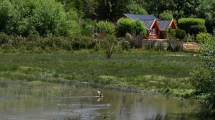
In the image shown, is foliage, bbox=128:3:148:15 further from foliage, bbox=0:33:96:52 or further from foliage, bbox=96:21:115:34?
foliage, bbox=0:33:96:52

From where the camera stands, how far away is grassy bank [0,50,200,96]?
34.3 metres

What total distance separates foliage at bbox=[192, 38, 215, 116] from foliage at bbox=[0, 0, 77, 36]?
3733 centimetres

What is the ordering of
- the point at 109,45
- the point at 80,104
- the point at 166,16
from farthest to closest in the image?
1. the point at 166,16
2. the point at 109,45
3. the point at 80,104

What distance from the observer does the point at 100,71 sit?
38719 millimetres

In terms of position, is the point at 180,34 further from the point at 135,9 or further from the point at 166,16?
the point at 135,9

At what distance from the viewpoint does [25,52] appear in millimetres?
53281

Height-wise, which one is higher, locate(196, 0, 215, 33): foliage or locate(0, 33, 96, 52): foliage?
locate(196, 0, 215, 33): foliage

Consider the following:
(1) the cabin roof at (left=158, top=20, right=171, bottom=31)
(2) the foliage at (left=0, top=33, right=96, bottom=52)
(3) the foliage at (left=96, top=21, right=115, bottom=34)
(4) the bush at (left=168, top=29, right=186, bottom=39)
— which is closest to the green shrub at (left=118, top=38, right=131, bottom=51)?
(2) the foliage at (left=0, top=33, right=96, bottom=52)

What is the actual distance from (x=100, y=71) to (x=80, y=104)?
12.6 m

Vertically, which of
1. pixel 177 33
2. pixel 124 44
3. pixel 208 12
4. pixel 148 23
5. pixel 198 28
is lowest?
pixel 124 44

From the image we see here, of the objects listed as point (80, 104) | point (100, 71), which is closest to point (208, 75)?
point (80, 104)

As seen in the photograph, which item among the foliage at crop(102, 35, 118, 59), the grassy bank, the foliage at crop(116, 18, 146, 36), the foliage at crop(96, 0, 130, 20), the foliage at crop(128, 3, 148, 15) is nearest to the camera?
the grassy bank

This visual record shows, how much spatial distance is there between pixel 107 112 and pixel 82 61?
2102 centimetres

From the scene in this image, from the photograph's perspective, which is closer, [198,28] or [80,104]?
[80,104]
